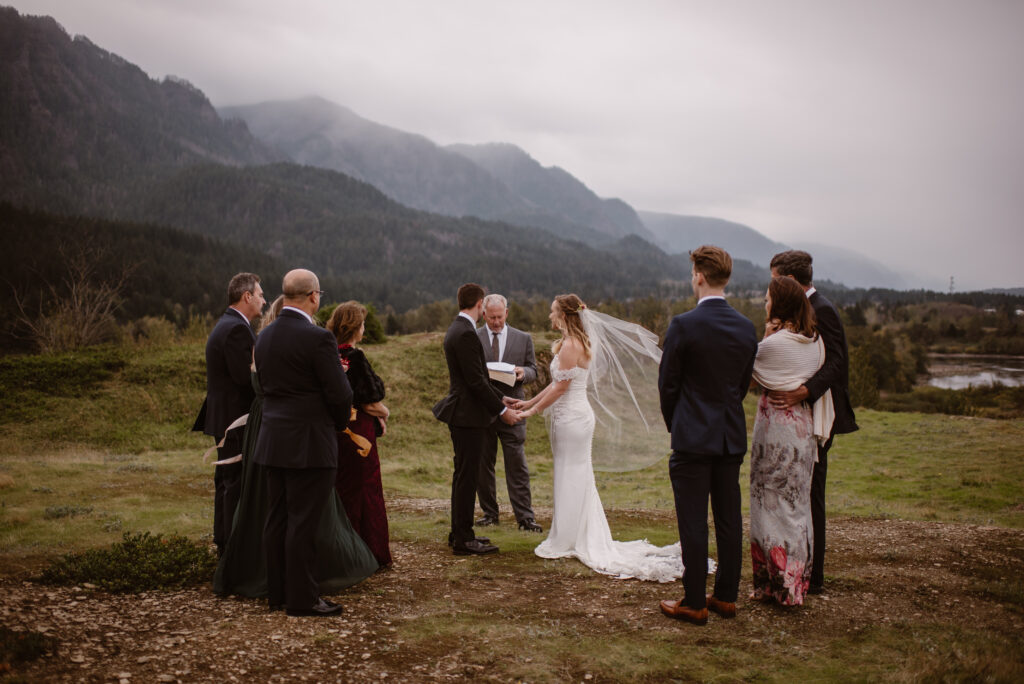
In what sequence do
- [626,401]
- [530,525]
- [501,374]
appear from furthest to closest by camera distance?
[530,525] → [501,374] → [626,401]

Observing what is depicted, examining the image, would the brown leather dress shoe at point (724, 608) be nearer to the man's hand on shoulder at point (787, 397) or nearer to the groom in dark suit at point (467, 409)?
the man's hand on shoulder at point (787, 397)

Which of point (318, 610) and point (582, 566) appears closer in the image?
point (318, 610)

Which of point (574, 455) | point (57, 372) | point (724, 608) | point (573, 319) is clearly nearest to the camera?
point (724, 608)

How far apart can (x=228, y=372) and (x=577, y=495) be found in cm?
414

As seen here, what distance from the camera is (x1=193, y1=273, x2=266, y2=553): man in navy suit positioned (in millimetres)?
6594

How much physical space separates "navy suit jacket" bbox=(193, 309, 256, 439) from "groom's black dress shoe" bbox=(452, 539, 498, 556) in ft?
9.63

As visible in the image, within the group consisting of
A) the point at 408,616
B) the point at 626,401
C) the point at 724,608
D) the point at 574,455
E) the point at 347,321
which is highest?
the point at 347,321

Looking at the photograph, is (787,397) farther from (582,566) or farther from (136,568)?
(136,568)

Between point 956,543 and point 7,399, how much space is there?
2462 cm

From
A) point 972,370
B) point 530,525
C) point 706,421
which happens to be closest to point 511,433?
point 530,525

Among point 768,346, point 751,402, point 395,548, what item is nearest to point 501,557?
point 395,548

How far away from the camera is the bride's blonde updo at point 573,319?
7.28m

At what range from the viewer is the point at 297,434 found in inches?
210

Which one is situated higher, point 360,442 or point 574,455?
point 360,442
